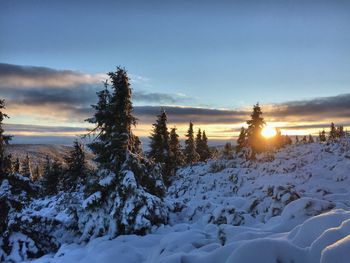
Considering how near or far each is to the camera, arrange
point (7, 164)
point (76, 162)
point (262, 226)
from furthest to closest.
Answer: point (76, 162) < point (7, 164) < point (262, 226)

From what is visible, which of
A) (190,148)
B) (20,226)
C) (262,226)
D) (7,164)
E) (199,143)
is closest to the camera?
(262,226)

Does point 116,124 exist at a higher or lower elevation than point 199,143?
higher

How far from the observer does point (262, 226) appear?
30.5 feet

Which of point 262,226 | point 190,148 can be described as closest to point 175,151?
point 190,148

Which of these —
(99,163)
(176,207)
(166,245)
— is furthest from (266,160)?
(166,245)

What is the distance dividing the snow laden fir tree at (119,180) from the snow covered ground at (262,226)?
3.88 ft

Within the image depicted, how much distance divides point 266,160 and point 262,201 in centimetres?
1646

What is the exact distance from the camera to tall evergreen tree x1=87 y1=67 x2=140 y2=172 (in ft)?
53.2

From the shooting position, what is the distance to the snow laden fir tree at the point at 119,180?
14.8m

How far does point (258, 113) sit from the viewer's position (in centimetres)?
4475

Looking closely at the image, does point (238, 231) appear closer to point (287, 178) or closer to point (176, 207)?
point (176, 207)

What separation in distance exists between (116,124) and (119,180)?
2635 mm

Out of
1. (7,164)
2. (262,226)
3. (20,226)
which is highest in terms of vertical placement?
(7,164)

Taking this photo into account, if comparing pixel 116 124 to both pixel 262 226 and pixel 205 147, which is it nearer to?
pixel 262 226
